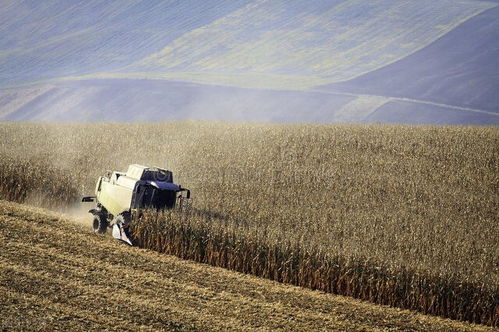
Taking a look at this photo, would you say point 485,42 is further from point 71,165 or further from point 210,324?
point 210,324

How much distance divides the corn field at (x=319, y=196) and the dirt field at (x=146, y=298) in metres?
0.55

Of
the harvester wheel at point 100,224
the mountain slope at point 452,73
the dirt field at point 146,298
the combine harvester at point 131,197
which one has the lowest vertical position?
the dirt field at point 146,298

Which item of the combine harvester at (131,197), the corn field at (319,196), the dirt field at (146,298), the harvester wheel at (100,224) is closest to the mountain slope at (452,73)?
the corn field at (319,196)

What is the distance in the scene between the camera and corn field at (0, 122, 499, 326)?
1418cm

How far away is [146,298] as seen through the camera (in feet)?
41.1

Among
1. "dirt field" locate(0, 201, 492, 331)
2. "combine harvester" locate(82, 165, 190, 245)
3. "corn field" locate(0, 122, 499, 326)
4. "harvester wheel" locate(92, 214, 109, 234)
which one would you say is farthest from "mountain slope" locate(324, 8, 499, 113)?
"dirt field" locate(0, 201, 492, 331)

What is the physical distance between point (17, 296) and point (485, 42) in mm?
59889

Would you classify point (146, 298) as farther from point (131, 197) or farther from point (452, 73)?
point (452, 73)

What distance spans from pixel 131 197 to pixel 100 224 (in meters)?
1.42

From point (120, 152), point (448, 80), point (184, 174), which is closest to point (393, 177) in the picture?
point (184, 174)

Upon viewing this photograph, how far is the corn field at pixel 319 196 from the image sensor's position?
1418 cm

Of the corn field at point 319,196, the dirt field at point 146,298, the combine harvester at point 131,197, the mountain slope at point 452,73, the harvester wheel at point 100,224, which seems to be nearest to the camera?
the dirt field at point 146,298

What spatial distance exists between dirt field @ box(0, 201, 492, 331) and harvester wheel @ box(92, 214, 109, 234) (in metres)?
1.54

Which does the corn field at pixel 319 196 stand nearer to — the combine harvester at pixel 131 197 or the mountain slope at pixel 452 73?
the combine harvester at pixel 131 197
